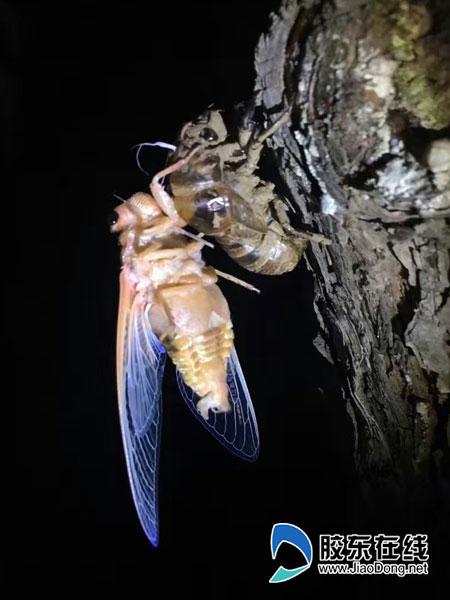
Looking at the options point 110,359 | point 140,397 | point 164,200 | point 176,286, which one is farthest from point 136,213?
point 110,359

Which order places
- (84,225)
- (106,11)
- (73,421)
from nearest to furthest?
(106,11) → (84,225) → (73,421)

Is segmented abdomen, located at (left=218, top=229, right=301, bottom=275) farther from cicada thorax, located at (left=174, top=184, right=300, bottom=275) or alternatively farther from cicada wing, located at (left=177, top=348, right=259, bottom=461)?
cicada wing, located at (left=177, top=348, right=259, bottom=461)

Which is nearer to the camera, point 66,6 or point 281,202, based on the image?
point 281,202

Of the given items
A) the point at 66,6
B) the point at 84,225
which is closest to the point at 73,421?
the point at 84,225

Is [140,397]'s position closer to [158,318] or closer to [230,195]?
[158,318]

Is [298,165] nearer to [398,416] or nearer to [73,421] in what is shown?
[398,416]

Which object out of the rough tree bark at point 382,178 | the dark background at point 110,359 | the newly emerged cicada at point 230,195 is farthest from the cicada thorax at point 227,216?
the dark background at point 110,359

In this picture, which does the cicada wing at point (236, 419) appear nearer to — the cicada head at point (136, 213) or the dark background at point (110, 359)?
the dark background at point (110, 359)

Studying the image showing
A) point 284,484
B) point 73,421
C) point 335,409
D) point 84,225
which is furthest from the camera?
point 73,421
